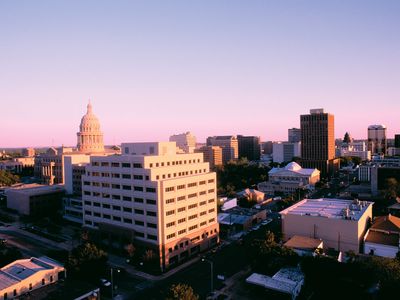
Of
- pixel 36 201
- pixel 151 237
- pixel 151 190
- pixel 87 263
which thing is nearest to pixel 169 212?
pixel 151 190

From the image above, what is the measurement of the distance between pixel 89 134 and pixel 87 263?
112 metres

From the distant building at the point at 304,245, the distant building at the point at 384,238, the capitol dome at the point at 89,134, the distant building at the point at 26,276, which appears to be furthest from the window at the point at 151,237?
the capitol dome at the point at 89,134

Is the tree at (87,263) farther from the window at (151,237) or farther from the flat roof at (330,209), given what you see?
the flat roof at (330,209)

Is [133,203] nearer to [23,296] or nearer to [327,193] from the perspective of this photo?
[23,296]

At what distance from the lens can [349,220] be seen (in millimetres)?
70562

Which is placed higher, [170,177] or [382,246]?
[170,177]

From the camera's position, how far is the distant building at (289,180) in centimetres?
15175

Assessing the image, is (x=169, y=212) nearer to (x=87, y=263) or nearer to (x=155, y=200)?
(x=155, y=200)

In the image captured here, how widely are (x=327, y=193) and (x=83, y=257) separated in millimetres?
118732

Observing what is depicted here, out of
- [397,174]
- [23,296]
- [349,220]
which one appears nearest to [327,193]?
[397,174]

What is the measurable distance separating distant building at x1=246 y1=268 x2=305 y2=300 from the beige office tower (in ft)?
63.0

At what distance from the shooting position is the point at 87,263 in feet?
196

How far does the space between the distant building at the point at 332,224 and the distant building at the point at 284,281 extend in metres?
17.8

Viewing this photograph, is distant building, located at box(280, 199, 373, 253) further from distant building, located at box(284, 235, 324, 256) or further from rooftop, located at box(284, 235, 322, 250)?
rooftop, located at box(284, 235, 322, 250)
